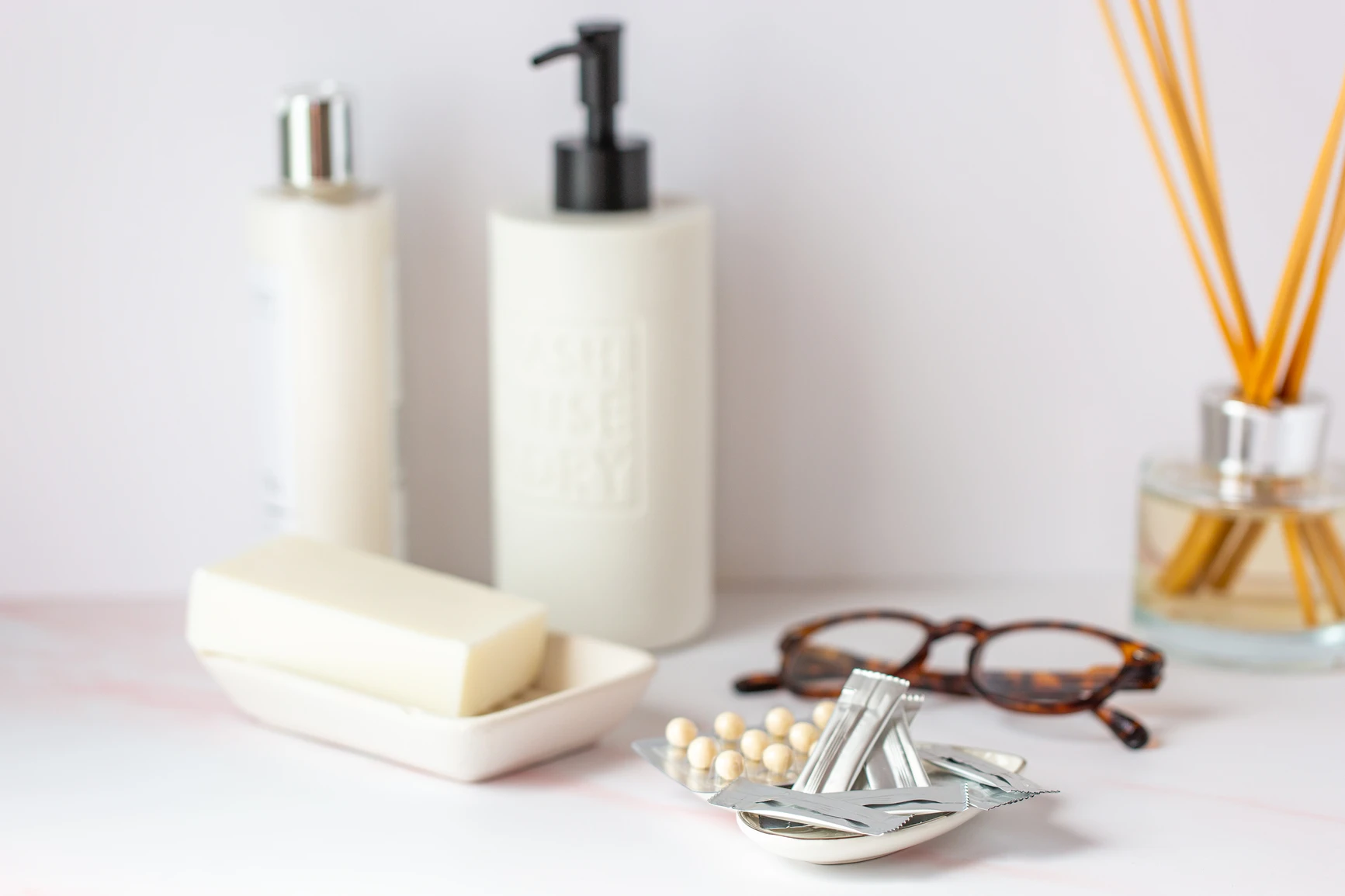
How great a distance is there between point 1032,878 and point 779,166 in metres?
0.34

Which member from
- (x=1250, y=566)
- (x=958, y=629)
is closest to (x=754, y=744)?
(x=958, y=629)

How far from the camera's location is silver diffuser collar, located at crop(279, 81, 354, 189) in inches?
23.7

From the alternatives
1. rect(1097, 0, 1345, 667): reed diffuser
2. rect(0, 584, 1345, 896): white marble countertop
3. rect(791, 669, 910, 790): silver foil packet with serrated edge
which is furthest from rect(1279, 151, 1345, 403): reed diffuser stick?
rect(791, 669, 910, 790): silver foil packet with serrated edge

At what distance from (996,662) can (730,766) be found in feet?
0.59

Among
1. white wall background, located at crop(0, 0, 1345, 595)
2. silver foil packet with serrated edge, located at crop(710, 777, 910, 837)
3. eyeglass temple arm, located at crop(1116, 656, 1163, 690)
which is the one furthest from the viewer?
white wall background, located at crop(0, 0, 1345, 595)

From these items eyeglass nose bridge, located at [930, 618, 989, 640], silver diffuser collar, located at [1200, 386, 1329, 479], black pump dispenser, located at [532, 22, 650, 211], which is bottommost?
eyeglass nose bridge, located at [930, 618, 989, 640]

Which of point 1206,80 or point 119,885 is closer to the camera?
point 119,885

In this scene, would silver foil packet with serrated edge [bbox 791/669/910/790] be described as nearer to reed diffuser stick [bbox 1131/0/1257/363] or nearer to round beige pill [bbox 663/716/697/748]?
round beige pill [bbox 663/716/697/748]

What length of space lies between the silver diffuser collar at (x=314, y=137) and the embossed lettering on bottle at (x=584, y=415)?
10cm

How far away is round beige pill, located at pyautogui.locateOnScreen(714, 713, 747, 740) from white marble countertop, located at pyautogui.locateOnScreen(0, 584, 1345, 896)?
0.03 m

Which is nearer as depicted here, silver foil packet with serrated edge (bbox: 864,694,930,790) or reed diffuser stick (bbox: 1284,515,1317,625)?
silver foil packet with serrated edge (bbox: 864,694,930,790)

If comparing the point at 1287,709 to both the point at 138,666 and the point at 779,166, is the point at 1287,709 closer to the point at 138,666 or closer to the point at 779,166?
the point at 779,166

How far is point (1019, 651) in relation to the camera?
64 cm

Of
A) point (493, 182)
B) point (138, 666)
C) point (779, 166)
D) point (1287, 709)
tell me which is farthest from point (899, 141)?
point (138, 666)
